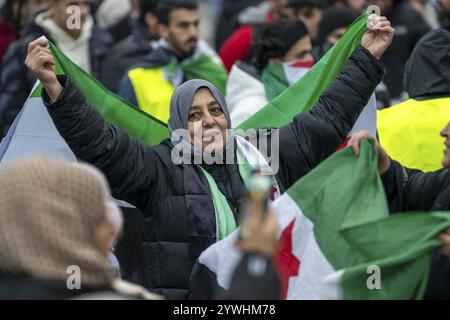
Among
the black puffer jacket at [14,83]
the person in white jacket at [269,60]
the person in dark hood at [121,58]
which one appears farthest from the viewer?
the person in dark hood at [121,58]

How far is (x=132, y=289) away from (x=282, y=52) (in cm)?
476

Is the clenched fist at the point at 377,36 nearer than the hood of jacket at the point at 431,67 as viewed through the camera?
Yes

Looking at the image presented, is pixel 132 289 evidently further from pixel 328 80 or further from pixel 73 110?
pixel 328 80

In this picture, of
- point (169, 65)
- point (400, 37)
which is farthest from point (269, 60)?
point (400, 37)

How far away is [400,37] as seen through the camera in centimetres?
1118

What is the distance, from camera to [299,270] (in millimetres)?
5152

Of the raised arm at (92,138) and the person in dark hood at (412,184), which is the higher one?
the raised arm at (92,138)

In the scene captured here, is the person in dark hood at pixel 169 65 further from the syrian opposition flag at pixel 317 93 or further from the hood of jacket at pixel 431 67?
the hood of jacket at pixel 431 67

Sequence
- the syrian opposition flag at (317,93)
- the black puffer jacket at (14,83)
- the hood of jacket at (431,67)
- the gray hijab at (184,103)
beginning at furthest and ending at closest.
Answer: the black puffer jacket at (14,83)
the hood of jacket at (431,67)
the syrian opposition flag at (317,93)
the gray hijab at (184,103)

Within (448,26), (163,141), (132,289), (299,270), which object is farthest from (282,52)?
(132,289)

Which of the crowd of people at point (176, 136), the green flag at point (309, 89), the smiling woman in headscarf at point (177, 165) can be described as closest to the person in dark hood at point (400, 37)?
the crowd of people at point (176, 136)

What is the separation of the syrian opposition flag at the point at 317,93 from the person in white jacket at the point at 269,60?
145 centimetres

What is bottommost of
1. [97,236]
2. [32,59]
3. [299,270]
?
[299,270]

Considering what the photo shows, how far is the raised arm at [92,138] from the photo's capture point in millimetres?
5680
